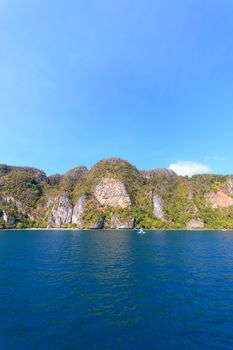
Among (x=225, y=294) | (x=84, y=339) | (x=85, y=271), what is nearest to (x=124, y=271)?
(x=85, y=271)

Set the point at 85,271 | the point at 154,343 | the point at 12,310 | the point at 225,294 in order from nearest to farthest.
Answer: the point at 154,343
the point at 12,310
the point at 225,294
the point at 85,271

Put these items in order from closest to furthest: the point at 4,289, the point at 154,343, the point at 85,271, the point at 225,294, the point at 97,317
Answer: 1. the point at 154,343
2. the point at 97,317
3. the point at 225,294
4. the point at 4,289
5. the point at 85,271

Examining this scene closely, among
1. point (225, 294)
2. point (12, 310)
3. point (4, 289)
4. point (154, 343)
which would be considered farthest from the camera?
point (4, 289)

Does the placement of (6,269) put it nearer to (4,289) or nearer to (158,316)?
(4,289)

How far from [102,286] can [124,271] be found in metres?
11.2

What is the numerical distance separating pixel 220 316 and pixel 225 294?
27.5 feet

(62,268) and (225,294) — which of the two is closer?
(225,294)

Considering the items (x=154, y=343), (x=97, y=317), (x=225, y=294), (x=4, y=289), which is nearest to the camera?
(x=154, y=343)

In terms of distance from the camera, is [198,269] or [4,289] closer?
[4,289]

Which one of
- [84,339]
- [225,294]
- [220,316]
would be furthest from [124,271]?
[84,339]

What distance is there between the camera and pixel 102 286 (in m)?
36.8

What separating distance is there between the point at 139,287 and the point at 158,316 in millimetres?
10873

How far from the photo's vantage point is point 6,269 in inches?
1935

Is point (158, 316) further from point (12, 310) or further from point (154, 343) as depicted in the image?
point (12, 310)
